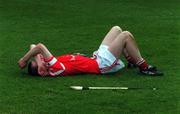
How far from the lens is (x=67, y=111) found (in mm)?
7043

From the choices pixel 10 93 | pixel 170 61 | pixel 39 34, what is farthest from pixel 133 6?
pixel 10 93

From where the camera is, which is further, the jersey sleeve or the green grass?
the jersey sleeve

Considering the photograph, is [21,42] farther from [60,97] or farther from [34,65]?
[60,97]

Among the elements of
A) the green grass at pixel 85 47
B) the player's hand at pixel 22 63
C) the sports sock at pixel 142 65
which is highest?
the player's hand at pixel 22 63

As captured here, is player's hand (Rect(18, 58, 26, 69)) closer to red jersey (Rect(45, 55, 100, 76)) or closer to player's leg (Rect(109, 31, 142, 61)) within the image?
red jersey (Rect(45, 55, 100, 76))

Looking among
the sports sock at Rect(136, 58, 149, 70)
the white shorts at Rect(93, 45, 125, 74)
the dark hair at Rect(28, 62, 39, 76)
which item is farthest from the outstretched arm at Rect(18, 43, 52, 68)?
the sports sock at Rect(136, 58, 149, 70)

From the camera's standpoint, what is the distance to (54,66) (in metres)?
8.97

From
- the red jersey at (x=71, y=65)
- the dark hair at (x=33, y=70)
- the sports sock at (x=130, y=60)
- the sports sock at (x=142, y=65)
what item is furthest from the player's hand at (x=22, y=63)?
the sports sock at (x=142, y=65)

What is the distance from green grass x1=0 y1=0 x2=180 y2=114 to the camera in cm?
736

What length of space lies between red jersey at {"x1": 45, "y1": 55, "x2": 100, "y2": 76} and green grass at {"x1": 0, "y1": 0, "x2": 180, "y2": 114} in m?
0.14

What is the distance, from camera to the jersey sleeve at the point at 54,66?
29.4 ft

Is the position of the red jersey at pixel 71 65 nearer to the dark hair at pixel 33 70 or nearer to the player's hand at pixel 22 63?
the dark hair at pixel 33 70

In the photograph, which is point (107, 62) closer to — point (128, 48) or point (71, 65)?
point (128, 48)

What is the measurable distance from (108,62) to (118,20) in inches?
260
